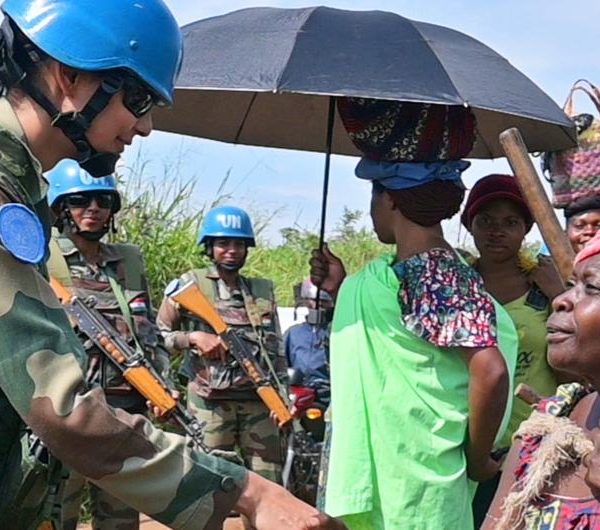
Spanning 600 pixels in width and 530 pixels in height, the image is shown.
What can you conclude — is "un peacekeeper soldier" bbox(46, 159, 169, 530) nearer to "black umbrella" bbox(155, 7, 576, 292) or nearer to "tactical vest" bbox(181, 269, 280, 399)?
"tactical vest" bbox(181, 269, 280, 399)

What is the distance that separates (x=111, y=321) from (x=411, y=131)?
7.33ft

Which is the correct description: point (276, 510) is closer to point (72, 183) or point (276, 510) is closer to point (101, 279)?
point (101, 279)

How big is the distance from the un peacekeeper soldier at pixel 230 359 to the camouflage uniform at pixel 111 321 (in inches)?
39.9

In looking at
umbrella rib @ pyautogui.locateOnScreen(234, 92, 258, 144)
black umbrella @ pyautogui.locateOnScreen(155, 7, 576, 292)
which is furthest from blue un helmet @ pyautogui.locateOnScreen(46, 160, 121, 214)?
black umbrella @ pyautogui.locateOnScreen(155, 7, 576, 292)

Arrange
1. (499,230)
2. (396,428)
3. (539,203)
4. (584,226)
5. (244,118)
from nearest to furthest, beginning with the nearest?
(539,203)
(396,428)
(584,226)
(499,230)
(244,118)

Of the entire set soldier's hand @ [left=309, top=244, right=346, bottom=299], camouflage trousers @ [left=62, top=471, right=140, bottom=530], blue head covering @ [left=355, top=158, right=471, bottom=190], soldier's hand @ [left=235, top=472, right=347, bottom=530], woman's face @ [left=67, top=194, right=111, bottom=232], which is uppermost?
blue head covering @ [left=355, top=158, right=471, bottom=190]

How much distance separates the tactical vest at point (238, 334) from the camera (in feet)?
20.1

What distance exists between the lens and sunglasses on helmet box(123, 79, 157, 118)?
7.18 ft

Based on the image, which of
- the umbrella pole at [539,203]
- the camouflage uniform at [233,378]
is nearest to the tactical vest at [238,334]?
the camouflage uniform at [233,378]

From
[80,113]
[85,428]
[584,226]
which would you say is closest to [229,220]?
[584,226]

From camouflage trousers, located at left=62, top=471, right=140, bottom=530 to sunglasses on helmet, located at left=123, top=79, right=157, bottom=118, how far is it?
2.89 m

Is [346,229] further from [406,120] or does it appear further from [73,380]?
[73,380]

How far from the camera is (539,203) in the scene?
8.69ft

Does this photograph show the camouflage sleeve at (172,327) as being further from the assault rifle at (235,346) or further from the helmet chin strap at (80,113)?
the helmet chin strap at (80,113)
